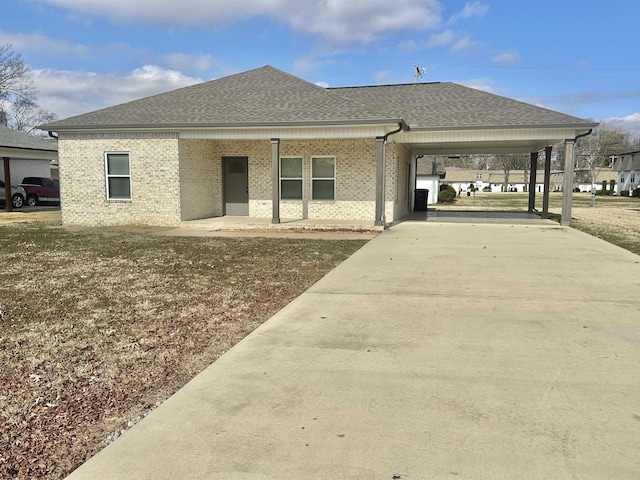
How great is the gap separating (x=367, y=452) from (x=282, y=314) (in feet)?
9.39

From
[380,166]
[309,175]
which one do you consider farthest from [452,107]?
[309,175]

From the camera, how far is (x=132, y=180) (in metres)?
15.7

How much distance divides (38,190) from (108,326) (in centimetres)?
2567

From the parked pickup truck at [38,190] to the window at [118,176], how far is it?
13.5m

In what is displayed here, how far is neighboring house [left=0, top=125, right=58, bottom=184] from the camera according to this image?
2302cm

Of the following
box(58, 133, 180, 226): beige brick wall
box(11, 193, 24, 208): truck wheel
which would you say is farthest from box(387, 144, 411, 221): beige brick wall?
box(11, 193, 24, 208): truck wheel

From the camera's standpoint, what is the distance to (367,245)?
1106 cm

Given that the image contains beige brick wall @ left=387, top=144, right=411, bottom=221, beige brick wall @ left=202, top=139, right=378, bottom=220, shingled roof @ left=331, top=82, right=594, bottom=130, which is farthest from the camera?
beige brick wall @ left=202, top=139, right=378, bottom=220

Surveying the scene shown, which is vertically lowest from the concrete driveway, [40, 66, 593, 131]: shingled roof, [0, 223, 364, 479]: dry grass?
[0, 223, 364, 479]: dry grass

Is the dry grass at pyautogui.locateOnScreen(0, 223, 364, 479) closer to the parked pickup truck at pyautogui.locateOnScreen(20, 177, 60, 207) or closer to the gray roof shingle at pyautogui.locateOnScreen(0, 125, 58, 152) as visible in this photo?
the gray roof shingle at pyautogui.locateOnScreen(0, 125, 58, 152)

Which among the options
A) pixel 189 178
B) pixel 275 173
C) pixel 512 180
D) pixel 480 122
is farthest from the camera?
pixel 512 180

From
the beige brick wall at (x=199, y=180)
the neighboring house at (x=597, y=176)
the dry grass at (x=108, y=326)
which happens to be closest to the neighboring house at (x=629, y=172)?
the neighboring house at (x=597, y=176)

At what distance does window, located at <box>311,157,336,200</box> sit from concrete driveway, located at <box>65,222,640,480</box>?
34.1 feet

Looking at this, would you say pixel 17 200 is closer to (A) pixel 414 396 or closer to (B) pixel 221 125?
(B) pixel 221 125
